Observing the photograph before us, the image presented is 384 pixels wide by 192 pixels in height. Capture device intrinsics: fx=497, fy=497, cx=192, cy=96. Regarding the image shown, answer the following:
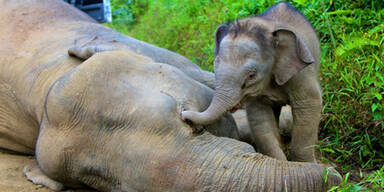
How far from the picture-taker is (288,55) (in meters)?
2.84

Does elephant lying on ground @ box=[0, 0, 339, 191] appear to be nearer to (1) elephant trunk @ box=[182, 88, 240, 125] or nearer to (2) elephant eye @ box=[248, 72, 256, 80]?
(1) elephant trunk @ box=[182, 88, 240, 125]

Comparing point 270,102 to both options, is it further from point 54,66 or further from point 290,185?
point 54,66

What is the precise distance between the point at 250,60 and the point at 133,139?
2.38ft

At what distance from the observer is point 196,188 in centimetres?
232

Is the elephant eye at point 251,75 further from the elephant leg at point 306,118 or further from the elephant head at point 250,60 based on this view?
the elephant leg at point 306,118

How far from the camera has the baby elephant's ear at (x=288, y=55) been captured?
2.80m

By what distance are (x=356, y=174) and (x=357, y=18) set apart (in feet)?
5.41

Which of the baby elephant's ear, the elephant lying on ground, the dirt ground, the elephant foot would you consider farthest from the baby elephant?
the dirt ground

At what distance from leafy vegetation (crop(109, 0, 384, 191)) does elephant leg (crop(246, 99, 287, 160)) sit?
0.92 feet

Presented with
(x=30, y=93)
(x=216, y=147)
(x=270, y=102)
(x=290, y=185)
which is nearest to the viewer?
(x=290, y=185)

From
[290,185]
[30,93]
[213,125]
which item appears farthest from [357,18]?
[30,93]

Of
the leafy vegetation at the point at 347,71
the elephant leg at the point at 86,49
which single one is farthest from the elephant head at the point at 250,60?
the elephant leg at the point at 86,49

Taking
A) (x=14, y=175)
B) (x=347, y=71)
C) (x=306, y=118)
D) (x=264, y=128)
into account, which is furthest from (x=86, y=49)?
(x=347, y=71)

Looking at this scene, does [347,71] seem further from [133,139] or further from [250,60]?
[133,139]
